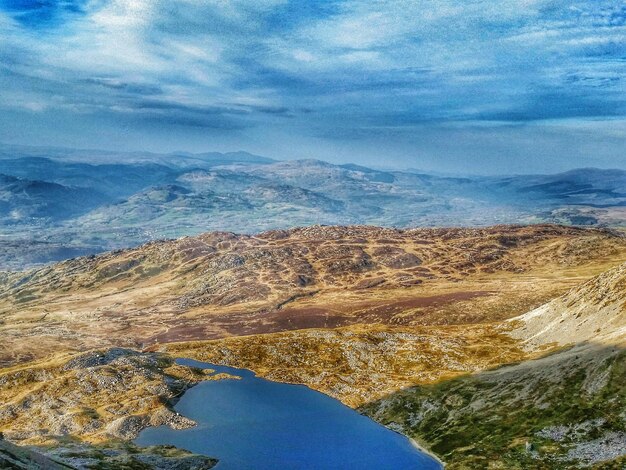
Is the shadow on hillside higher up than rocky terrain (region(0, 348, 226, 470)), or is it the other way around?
the shadow on hillside

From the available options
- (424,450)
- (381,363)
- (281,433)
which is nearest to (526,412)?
(424,450)

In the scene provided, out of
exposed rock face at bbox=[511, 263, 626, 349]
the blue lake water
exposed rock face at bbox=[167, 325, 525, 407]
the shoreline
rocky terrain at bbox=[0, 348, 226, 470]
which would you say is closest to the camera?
rocky terrain at bbox=[0, 348, 226, 470]

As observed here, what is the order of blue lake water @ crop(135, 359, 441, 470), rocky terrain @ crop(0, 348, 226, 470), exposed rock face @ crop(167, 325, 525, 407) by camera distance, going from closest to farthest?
rocky terrain @ crop(0, 348, 226, 470)
blue lake water @ crop(135, 359, 441, 470)
exposed rock face @ crop(167, 325, 525, 407)

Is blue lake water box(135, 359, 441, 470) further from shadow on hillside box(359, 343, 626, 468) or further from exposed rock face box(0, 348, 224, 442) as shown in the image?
shadow on hillside box(359, 343, 626, 468)

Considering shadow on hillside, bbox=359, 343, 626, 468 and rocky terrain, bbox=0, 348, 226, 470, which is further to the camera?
rocky terrain, bbox=0, 348, 226, 470

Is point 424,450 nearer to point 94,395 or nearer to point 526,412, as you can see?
point 526,412

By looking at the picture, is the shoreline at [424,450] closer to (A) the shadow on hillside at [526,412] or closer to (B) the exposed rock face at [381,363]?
(A) the shadow on hillside at [526,412]

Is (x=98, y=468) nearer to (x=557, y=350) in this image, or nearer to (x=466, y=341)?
(x=557, y=350)

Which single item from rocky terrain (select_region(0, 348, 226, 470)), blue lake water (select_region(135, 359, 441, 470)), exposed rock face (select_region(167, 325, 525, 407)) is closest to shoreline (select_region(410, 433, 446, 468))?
blue lake water (select_region(135, 359, 441, 470))
